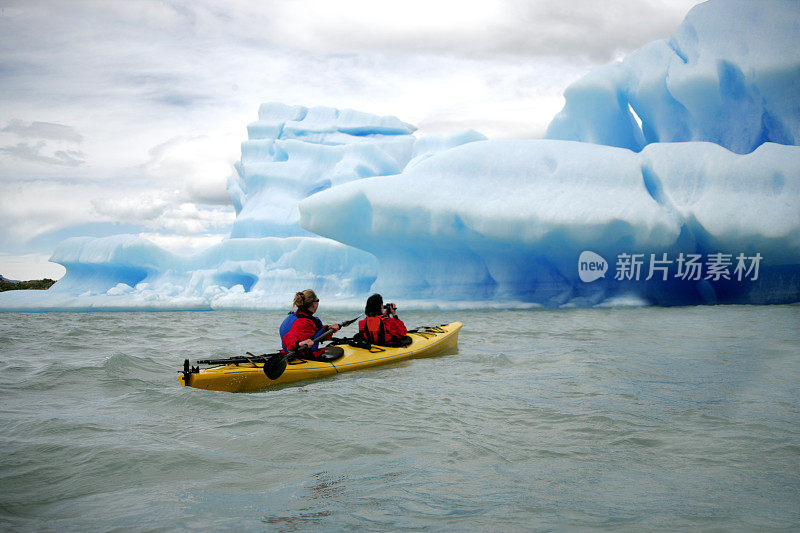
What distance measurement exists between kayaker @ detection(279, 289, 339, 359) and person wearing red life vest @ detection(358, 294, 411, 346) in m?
1.10

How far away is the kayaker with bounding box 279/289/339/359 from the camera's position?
558cm

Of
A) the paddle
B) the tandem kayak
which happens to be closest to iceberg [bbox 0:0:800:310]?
the tandem kayak

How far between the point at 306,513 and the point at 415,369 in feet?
13.4

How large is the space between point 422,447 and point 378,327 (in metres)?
3.45

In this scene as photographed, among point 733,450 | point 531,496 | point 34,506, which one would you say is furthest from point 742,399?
point 34,506

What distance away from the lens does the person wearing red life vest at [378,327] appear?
6836mm

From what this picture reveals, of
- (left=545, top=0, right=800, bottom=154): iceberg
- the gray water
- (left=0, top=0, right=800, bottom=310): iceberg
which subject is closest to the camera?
the gray water

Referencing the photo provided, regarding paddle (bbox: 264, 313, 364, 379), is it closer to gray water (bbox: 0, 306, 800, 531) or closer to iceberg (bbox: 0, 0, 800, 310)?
gray water (bbox: 0, 306, 800, 531)

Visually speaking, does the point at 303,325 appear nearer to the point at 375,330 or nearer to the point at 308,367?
the point at 308,367

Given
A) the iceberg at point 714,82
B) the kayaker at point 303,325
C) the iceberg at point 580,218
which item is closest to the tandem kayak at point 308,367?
the kayaker at point 303,325

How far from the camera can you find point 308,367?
5840 millimetres

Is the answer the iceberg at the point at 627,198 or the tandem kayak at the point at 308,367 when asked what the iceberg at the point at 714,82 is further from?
the tandem kayak at the point at 308,367

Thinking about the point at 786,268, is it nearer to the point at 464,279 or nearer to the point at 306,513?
the point at 464,279

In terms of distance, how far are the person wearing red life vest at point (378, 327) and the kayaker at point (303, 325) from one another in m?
1.10
